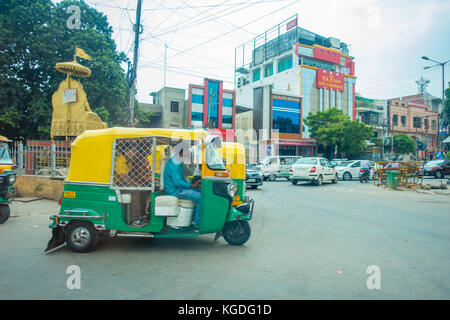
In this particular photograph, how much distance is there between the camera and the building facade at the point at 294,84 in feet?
133

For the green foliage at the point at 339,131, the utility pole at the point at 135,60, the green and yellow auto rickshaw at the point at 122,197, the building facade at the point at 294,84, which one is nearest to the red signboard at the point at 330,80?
the building facade at the point at 294,84

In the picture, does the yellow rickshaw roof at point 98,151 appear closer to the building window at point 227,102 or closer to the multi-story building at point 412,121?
the building window at point 227,102

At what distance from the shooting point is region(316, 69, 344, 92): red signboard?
45.9 m

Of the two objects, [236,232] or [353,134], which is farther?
[353,134]

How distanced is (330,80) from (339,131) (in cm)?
1439

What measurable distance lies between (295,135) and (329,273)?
126 feet

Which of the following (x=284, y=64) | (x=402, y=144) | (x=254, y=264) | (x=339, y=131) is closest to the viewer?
(x=254, y=264)

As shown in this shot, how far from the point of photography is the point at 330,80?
47188mm

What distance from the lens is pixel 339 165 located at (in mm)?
25109

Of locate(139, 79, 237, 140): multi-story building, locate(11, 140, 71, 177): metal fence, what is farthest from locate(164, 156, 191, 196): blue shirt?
locate(139, 79, 237, 140): multi-story building

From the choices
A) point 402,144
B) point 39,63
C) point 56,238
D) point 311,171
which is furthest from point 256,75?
point 56,238

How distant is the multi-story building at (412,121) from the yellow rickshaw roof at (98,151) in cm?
5307


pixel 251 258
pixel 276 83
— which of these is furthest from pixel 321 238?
pixel 276 83

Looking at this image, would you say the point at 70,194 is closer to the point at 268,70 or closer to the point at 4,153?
the point at 4,153
